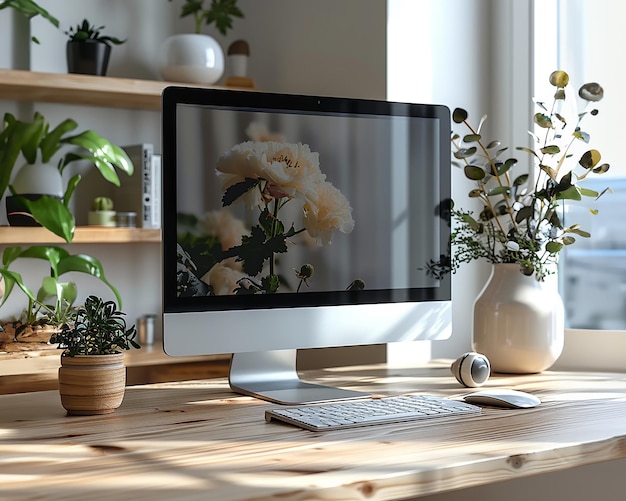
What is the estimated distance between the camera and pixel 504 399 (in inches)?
61.1

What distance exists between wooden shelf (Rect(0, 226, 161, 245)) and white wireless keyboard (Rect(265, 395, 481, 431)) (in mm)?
1104

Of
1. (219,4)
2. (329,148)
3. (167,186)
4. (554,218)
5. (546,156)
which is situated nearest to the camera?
(167,186)

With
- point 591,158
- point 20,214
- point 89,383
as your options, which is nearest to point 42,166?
point 20,214

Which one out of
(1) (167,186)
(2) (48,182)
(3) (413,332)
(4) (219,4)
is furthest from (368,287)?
(4) (219,4)

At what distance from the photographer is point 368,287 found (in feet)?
5.73

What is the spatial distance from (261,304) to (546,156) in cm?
89


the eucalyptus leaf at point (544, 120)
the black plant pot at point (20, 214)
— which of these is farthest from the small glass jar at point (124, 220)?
the eucalyptus leaf at point (544, 120)

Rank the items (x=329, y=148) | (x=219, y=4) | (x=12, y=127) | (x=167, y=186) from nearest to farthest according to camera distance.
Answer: (x=167, y=186) < (x=329, y=148) < (x=12, y=127) < (x=219, y=4)

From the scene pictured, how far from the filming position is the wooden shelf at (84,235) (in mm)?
2367

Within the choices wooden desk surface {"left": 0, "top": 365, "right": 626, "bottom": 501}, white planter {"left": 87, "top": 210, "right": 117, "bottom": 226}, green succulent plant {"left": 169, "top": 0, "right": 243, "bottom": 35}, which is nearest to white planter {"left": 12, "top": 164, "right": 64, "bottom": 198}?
white planter {"left": 87, "top": 210, "right": 117, "bottom": 226}

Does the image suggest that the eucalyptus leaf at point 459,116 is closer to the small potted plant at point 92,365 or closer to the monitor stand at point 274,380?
the monitor stand at point 274,380

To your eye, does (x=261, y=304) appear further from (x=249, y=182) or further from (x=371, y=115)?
(x=371, y=115)

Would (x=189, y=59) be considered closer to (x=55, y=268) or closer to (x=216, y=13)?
(x=216, y=13)

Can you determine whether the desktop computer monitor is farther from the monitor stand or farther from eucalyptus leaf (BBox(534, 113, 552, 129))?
eucalyptus leaf (BBox(534, 113, 552, 129))
